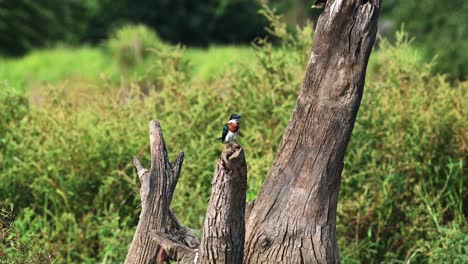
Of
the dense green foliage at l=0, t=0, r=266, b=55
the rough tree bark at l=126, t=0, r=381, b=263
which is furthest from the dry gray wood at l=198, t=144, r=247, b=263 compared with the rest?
the dense green foliage at l=0, t=0, r=266, b=55

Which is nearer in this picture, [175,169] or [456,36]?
[175,169]

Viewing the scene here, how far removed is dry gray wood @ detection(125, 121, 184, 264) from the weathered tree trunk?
54cm

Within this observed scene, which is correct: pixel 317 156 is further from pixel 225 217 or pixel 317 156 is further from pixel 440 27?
pixel 440 27

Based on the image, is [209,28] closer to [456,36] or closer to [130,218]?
[456,36]

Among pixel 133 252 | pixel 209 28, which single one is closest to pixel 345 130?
pixel 133 252

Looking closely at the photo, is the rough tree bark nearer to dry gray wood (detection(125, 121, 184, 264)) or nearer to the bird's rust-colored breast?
dry gray wood (detection(125, 121, 184, 264))

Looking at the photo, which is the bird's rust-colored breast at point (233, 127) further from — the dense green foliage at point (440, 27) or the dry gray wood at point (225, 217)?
the dense green foliage at point (440, 27)

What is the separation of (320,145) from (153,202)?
101 centimetres

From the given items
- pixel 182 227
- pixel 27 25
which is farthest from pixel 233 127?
pixel 27 25

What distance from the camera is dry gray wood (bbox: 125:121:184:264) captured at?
5426 millimetres

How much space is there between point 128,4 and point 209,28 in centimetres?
246

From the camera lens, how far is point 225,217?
486cm

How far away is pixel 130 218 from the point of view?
759 centimetres

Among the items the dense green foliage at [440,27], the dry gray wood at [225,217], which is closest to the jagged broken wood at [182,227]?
the dry gray wood at [225,217]
